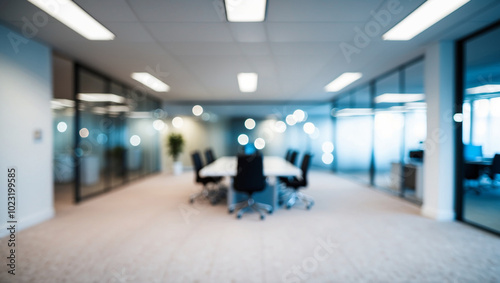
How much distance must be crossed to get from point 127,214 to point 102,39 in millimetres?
2933

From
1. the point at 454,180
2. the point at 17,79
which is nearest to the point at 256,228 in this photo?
the point at 454,180

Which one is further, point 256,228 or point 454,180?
point 454,180

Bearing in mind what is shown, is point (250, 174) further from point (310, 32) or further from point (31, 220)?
point (31, 220)

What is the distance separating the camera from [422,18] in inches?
125

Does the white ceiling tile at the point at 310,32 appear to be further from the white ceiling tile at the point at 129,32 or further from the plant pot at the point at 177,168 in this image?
the plant pot at the point at 177,168

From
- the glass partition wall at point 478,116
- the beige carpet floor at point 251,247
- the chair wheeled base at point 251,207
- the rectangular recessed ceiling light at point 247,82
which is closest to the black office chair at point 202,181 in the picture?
the beige carpet floor at point 251,247

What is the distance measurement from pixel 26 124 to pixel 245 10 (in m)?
3.68

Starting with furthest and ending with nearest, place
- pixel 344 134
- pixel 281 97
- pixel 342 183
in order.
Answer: pixel 344 134
pixel 281 97
pixel 342 183

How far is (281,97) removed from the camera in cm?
878

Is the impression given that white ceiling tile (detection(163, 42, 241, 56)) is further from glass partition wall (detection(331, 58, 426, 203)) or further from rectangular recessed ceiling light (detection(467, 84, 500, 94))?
rectangular recessed ceiling light (detection(467, 84, 500, 94))

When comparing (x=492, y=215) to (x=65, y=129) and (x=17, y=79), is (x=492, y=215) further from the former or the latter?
(x=65, y=129)

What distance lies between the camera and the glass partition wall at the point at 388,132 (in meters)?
5.28

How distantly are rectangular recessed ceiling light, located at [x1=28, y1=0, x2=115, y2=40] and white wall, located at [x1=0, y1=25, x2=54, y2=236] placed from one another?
99 centimetres

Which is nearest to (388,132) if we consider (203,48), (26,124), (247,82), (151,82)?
(247,82)
